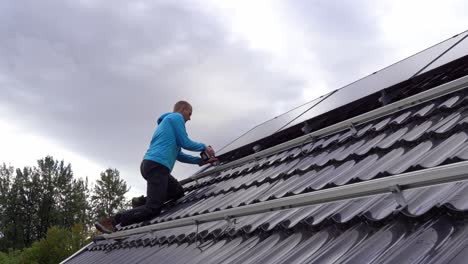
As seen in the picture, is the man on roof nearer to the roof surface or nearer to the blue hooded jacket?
the blue hooded jacket

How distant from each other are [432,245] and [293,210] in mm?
1258

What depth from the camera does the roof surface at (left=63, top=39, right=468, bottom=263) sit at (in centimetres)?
192

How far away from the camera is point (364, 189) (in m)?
2.32

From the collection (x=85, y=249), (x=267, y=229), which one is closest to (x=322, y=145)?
(x=267, y=229)

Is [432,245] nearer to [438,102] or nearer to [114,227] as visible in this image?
[438,102]

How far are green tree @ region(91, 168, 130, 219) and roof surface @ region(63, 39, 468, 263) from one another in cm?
4330

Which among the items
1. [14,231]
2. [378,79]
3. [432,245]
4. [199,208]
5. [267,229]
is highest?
[14,231]

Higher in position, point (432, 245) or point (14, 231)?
point (14, 231)

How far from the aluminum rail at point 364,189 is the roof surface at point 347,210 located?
59 mm

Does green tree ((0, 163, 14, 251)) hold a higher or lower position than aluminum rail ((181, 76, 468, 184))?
higher

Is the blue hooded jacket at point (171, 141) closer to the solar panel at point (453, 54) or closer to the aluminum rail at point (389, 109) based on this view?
the aluminum rail at point (389, 109)

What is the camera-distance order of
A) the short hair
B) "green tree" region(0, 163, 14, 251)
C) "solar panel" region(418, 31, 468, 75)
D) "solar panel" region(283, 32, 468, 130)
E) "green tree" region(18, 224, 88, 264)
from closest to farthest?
1. "solar panel" region(418, 31, 468, 75)
2. "solar panel" region(283, 32, 468, 130)
3. the short hair
4. "green tree" region(18, 224, 88, 264)
5. "green tree" region(0, 163, 14, 251)

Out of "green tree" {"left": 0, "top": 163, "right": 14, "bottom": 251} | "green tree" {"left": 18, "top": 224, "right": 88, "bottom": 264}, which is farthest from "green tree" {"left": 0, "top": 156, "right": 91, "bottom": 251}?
"green tree" {"left": 18, "top": 224, "right": 88, "bottom": 264}

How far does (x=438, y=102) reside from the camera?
3.38 meters
